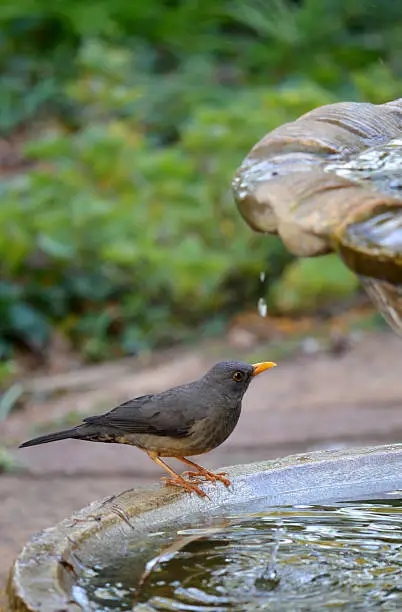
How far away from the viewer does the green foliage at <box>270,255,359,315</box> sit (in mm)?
7137

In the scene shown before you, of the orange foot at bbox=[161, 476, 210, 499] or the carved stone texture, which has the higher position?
the carved stone texture

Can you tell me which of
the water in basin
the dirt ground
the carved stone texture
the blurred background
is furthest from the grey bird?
the blurred background

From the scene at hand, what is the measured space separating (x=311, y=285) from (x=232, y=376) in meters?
4.48

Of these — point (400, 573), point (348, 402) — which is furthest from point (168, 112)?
point (400, 573)

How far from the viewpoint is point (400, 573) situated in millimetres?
2232

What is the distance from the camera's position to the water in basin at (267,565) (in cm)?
205

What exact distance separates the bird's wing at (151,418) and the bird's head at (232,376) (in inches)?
4.7

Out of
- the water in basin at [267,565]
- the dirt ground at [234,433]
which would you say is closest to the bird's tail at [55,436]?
the water in basin at [267,565]

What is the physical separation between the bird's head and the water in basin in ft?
1.11

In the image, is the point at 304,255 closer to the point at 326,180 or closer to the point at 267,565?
the point at 326,180

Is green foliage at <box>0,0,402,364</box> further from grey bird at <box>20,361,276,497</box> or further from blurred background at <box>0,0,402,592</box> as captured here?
grey bird at <box>20,361,276,497</box>

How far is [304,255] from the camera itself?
2008 millimetres

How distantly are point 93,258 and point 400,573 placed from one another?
5.25m

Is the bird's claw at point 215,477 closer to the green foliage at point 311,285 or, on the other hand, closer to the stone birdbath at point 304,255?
the stone birdbath at point 304,255
